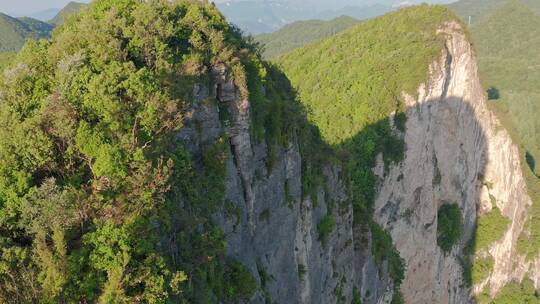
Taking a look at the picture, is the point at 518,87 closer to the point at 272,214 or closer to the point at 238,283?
the point at 272,214

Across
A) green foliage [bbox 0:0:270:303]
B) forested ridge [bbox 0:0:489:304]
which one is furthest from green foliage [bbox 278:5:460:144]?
green foliage [bbox 0:0:270:303]

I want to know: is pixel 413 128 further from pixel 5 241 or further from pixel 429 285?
pixel 5 241

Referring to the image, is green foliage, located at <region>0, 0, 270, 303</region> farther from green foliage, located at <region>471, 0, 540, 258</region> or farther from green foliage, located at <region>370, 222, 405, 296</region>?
green foliage, located at <region>471, 0, 540, 258</region>

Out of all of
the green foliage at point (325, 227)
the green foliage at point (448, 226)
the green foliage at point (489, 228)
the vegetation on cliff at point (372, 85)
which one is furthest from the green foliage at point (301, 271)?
the green foliage at point (489, 228)

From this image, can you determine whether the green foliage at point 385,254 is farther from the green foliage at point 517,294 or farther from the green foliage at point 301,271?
the green foliage at point 517,294

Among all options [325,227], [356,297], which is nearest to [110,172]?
[325,227]
